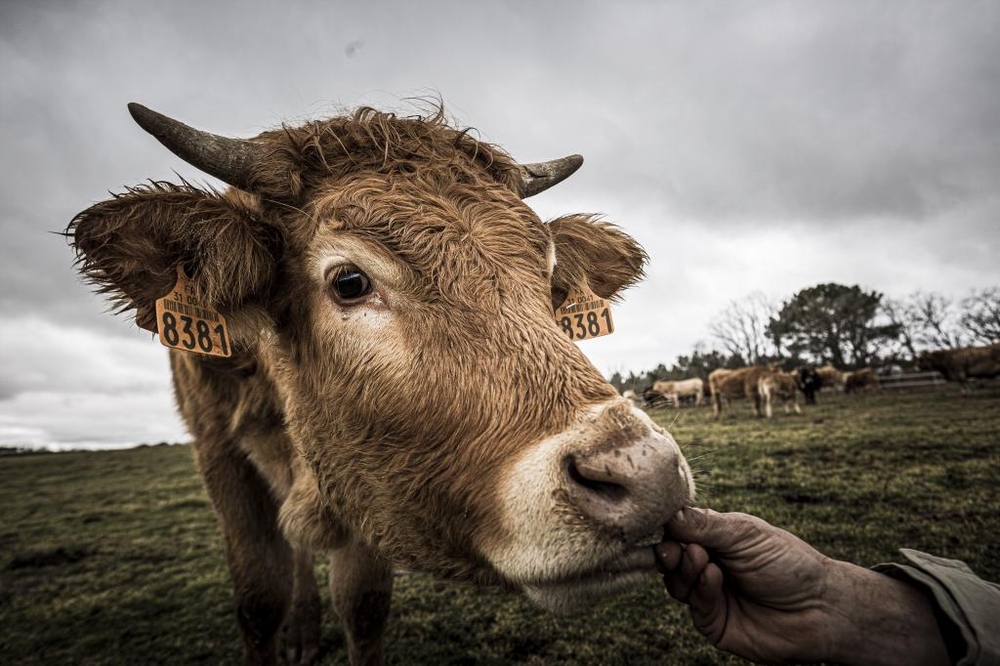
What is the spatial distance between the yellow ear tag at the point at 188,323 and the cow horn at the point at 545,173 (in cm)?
194

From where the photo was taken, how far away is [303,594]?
4.60 m

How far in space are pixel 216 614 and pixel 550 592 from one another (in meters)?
5.95

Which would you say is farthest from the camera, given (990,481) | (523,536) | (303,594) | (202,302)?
(990,481)

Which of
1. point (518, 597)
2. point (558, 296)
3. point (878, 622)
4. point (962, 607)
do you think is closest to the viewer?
point (962, 607)

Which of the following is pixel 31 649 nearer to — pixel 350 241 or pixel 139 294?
pixel 139 294

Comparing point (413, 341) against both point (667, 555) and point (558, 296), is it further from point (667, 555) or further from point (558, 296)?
point (558, 296)

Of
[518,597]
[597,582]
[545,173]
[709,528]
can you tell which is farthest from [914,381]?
[597,582]

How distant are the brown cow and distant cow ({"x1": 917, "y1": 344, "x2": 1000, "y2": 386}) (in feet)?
97.7

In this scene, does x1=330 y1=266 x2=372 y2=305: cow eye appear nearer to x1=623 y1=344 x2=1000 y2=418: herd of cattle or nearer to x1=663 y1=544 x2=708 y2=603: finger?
x1=663 y1=544 x2=708 y2=603: finger

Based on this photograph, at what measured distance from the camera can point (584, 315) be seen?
10.9 feet

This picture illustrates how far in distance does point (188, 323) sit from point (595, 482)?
7.19ft

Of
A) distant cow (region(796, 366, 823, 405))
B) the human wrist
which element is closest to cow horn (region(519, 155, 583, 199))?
the human wrist

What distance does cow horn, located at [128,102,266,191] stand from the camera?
213cm

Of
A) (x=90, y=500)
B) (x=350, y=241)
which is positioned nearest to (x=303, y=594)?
(x=350, y=241)
